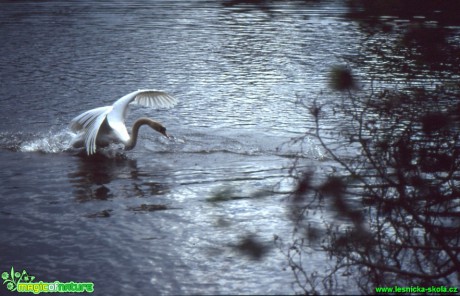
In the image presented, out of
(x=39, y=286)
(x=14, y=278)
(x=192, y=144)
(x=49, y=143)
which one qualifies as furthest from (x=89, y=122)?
(x=39, y=286)

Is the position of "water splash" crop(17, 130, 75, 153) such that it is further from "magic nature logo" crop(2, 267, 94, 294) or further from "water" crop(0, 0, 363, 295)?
"magic nature logo" crop(2, 267, 94, 294)

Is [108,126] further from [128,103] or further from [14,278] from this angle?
[14,278]

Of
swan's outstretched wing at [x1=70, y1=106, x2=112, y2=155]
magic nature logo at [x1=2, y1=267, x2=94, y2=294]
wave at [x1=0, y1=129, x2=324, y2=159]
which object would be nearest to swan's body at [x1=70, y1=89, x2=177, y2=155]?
swan's outstretched wing at [x1=70, y1=106, x2=112, y2=155]

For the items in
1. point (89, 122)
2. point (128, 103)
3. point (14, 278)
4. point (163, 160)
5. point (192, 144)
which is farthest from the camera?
point (128, 103)

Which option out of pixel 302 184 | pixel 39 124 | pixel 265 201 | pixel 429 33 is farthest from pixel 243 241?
pixel 39 124

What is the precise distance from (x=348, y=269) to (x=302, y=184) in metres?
2.48

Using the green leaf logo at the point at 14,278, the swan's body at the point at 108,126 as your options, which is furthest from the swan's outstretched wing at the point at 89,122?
the green leaf logo at the point at 14,278

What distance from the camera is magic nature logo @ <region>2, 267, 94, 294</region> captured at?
5.97 meters

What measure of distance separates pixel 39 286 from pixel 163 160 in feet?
13.8

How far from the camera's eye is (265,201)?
7918 mm

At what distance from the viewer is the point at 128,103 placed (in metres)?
10.9

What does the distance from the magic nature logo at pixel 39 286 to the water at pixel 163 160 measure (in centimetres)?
12

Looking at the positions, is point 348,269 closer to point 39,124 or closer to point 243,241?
point 243,241

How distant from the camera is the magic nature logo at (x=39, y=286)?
5.97 m
